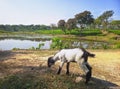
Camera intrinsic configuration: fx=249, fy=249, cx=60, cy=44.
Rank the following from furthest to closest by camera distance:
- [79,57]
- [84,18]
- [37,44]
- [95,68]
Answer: [84,18], [37,44], [95,68], [79,57]

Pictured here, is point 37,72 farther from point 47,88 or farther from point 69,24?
point 69,24

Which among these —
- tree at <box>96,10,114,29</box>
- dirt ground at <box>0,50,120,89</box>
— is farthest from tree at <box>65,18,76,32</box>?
dirt ground at <box>0,50,120,89</box>

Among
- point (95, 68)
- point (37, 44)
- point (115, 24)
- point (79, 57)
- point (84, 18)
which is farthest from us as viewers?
point (115, 24)

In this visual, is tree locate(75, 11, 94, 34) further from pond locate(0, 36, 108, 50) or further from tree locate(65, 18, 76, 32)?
pond locate(0, 36, 108, 50)

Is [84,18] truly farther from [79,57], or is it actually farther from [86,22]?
[79,57]

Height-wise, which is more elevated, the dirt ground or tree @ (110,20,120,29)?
the dirt ground

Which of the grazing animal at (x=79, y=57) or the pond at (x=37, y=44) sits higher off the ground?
the grazing animal at (x=79, y=57)

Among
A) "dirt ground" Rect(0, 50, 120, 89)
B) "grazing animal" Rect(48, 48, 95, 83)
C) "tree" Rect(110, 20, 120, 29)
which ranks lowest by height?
"tree" Rect(110, 20, 120, 29)

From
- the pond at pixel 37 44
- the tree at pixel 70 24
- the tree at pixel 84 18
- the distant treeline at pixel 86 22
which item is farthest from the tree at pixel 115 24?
the pond at pixel 37 44

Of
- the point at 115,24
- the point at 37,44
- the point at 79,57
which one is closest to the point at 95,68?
the point at 79,57

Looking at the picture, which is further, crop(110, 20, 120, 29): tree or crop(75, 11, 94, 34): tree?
crop(110, 20, 120, 29): tree

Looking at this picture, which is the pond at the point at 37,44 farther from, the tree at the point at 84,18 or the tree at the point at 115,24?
the tree at the point at 115,24

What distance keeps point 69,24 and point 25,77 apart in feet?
232

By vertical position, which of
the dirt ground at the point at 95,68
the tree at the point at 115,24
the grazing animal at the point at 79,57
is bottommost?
the tree at the point at 115,24
